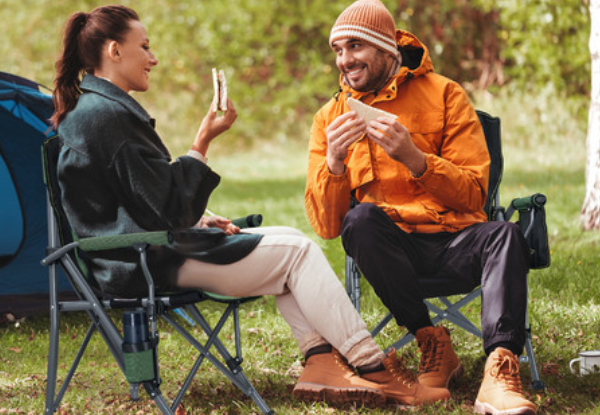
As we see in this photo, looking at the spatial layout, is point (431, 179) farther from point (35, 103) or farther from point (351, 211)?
point (35, 103)

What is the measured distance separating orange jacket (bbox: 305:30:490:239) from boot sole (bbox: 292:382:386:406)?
0.64 metres

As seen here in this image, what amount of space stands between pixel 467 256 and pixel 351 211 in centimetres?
41

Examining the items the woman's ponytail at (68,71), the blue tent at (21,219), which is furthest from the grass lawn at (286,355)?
the woman's ponytail at (68,71)

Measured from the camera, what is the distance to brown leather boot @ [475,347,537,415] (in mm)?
2689

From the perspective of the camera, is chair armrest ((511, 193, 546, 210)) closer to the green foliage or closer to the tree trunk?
the tree trunk

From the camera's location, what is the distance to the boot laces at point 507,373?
2773 mm

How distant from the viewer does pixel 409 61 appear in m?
3.46

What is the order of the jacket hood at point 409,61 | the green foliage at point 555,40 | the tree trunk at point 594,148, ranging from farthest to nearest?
the green foliage at point 555,40 → the tree trunk at point 594,148 → the jacket hood at point 409,61

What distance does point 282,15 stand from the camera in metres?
16.2

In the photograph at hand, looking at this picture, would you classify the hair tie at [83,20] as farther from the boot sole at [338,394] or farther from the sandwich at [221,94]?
the boot sole at [338,394]

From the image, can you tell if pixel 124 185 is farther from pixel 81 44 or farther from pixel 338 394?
pixel 338 394

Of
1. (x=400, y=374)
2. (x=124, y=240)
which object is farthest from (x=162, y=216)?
(x=400, y=374)

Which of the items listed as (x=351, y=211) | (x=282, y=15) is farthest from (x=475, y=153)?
(x=282, y=15)

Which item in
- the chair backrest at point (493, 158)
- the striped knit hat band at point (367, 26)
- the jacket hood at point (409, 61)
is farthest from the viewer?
the chair backrest at point (493, 158)
